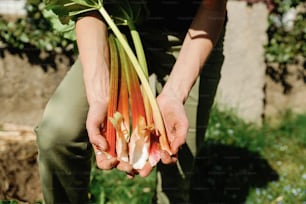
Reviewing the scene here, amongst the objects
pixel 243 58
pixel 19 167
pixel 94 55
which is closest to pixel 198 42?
pixel 94 55

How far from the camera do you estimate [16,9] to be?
12.9 ft

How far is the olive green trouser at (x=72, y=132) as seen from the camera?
6.16ft

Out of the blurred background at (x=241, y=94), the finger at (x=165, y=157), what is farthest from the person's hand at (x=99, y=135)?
the blurred background at (x=241, y=94)

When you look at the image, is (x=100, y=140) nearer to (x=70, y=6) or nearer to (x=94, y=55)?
(x=94, y=55)

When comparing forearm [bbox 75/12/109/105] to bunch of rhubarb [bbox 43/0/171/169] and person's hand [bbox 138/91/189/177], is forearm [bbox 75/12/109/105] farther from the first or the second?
person's hand [bbox 138/91/189/177]

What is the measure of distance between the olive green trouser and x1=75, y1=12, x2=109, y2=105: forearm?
0.18 m

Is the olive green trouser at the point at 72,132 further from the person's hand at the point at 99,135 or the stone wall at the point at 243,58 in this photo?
the stone wall at the point at 243,58

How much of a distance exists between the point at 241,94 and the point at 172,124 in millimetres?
2388

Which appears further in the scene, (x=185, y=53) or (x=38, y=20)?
(x=38, y=20)

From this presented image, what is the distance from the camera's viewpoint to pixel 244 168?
136 inches

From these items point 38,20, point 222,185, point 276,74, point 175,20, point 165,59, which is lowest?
point 222,185

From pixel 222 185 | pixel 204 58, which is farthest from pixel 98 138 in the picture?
pixel 222 185

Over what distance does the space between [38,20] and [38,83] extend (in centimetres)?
44

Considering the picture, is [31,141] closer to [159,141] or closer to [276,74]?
[159,141]
